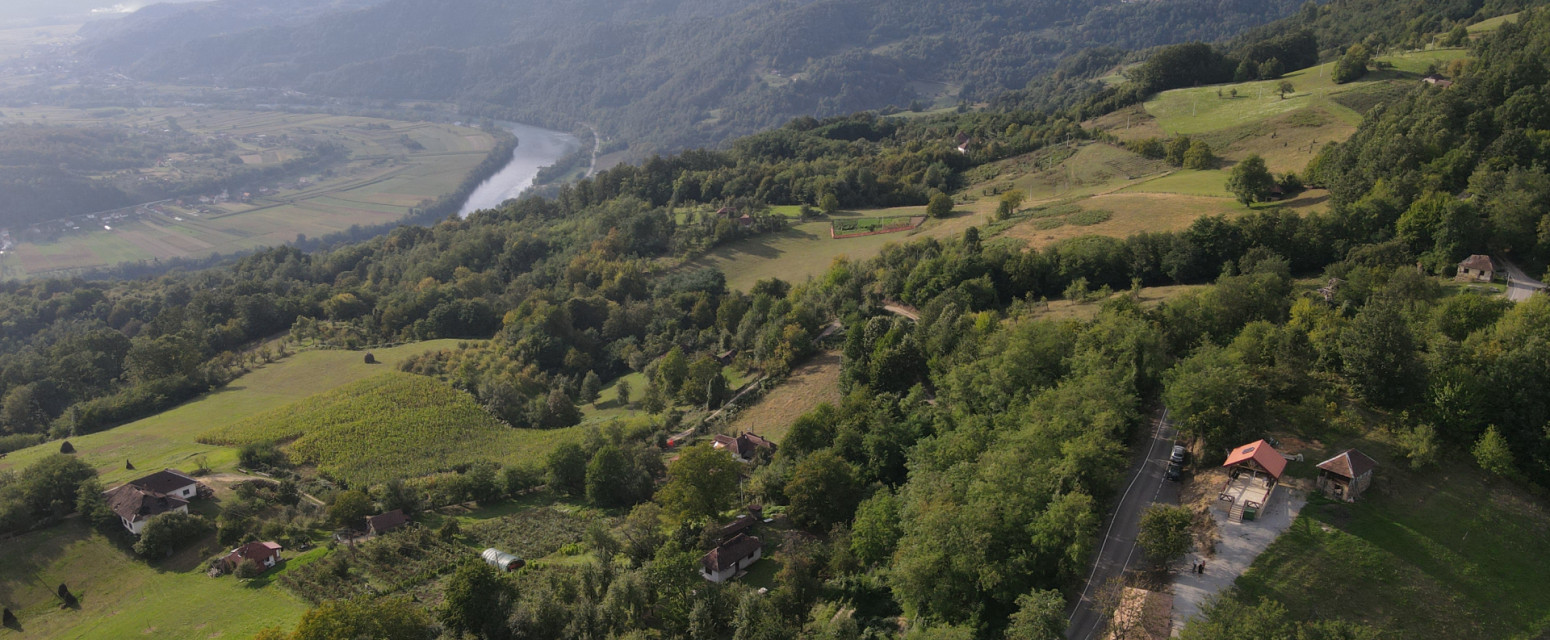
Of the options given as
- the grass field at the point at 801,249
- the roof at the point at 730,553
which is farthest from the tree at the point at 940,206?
the roof at the point at 730,553

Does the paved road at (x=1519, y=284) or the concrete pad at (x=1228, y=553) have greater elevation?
the paved road at (x=1519, y=284)

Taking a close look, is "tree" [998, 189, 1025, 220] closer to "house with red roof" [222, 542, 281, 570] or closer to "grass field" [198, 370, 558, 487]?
"grass field" [198, 370, 558, 487]

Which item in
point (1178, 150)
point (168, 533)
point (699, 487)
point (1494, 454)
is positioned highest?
point (1178, 150)

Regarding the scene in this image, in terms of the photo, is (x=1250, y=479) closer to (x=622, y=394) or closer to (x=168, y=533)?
(x=168, y=533)

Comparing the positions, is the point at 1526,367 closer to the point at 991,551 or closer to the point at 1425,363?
the point at 1425,363

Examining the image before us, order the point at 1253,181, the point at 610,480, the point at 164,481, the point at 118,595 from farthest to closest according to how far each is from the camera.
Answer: the point at 1253,181, the point at 610,480, the point at 164,481, the point at 118,595

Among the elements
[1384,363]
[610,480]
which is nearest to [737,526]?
[610,480]

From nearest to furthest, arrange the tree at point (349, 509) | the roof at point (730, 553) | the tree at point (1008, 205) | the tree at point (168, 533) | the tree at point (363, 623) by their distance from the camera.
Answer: the tree at point (363, 623) → the roof at point (730, 553) → the tree at point (168, 533) → the tree at point (349, 509) → the tree at point (1008, 205)

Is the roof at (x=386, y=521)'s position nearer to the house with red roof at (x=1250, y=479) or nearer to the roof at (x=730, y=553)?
the roof at (x=730, y=553)
